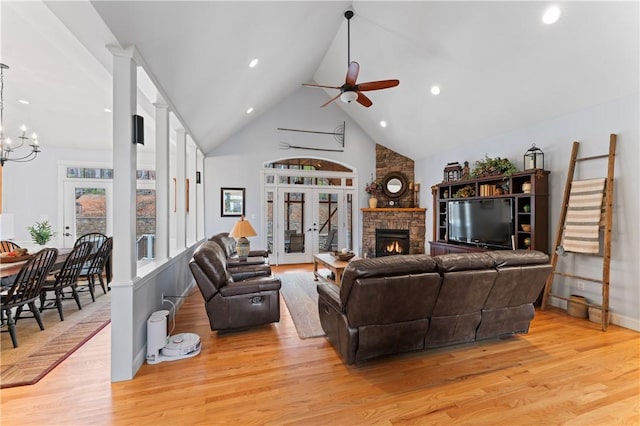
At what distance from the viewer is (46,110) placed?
15.3 feet

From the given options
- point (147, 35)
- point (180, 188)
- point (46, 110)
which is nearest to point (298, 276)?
point (180, 188)

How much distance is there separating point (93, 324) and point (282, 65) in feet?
14.8

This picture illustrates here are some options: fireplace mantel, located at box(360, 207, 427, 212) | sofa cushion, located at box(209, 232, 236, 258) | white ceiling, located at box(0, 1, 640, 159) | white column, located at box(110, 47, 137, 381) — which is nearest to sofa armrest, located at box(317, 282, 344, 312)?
white column, located at box(110, 47, 137, 381)

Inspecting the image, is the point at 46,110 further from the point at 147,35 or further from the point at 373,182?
the point at 373,182

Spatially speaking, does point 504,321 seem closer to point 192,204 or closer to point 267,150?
point 192,204

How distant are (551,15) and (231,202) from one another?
629cm

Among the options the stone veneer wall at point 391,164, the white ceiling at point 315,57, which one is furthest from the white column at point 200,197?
the stone veneer wall at point 391,164

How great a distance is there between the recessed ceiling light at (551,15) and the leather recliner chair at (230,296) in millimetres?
4309

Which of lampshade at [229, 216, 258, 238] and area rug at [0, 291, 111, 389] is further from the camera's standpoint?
lampshade at [229, 216, 258, 238]

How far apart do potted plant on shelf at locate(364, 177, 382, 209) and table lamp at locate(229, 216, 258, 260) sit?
3.84 meters

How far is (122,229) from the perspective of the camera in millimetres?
2232

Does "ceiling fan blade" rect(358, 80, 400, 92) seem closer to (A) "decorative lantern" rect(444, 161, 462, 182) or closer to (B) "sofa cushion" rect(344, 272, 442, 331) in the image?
(B) "sofa cushion" rect(344, 272, 442, 331)

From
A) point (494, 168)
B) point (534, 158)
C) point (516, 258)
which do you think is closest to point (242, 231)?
point (516, 258)

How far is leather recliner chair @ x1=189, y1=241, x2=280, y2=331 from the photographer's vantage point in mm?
2943
